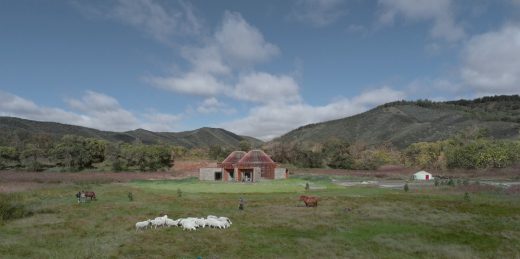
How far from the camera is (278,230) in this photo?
26.5m

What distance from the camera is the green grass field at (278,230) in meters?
21.7

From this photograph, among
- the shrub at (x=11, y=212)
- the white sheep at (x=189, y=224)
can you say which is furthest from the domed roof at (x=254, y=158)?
the white sheep at (x=189, y=224)

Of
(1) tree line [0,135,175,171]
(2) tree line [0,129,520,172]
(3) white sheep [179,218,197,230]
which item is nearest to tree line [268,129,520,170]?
(2) tree line [0,129,520,172]

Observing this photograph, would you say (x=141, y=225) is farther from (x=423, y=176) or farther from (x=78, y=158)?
(x=78, y=158)

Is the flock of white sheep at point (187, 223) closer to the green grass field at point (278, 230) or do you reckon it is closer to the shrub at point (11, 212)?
the green grass field at point (278, 230)

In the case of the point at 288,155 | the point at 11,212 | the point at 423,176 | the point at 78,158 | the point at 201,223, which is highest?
the point at 288,155

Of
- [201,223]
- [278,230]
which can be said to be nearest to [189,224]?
[201,223]

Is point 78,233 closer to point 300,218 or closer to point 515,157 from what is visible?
point 300,218

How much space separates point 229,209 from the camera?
34969 mm

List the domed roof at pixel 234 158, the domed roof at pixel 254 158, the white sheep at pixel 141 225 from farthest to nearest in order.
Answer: the domed roof at pixel 234 158 → the domed roof at pixel 254 158 → the white sheep at pixel 141 225

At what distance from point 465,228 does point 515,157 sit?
71.9 meters

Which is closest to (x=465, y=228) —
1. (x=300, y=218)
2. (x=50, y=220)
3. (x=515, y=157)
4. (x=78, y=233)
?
(x=300, y=218)

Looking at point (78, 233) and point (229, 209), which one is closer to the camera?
point (78, 233)

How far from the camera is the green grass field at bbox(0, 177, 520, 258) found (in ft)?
71.1
